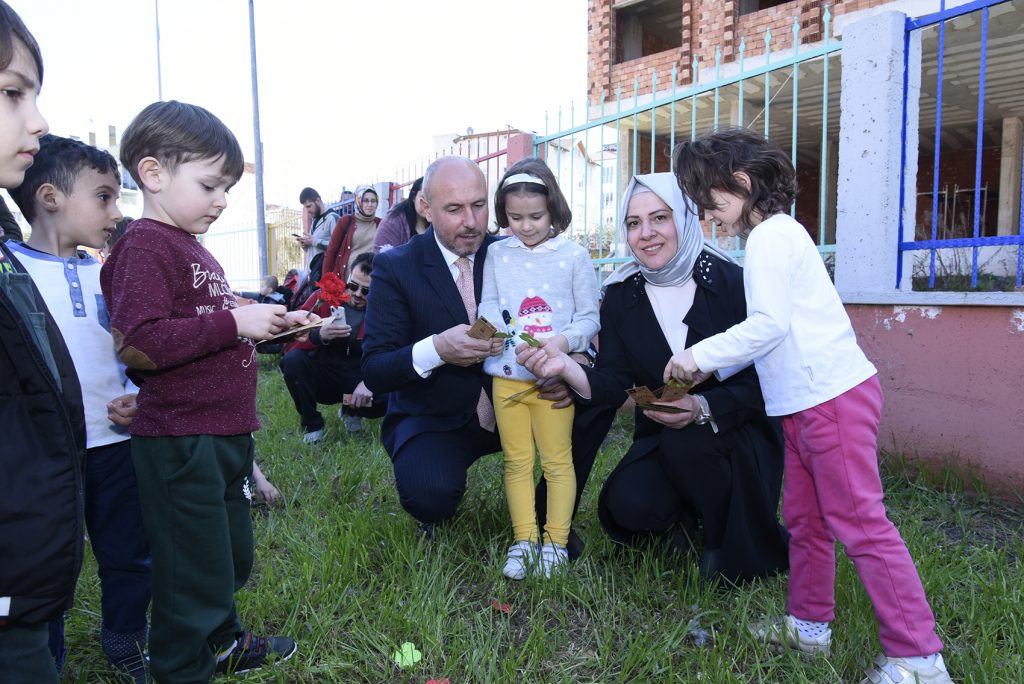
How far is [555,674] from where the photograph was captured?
78.1 inches

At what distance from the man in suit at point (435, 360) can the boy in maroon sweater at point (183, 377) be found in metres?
0.94

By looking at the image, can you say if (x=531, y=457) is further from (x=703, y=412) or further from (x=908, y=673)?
(x=908, y=673)

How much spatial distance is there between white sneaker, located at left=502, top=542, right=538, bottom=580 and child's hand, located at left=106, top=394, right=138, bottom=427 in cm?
132

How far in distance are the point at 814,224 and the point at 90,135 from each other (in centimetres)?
3228

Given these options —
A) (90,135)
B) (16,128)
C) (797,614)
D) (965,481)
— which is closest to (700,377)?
(797,614)

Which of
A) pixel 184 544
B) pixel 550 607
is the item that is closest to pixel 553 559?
pixel 550 607

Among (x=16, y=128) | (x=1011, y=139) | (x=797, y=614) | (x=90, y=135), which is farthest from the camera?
(x=90, y=135)

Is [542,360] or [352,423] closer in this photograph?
[542,360]

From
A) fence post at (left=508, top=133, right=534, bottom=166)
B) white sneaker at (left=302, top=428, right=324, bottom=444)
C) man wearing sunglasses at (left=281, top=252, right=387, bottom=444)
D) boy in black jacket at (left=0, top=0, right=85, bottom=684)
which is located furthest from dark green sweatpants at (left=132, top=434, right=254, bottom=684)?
fence post at (left=508, top=133, right=534, bottom=166)

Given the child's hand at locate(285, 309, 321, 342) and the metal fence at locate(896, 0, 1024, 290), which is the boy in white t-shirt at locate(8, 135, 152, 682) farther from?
the metal fence at locate(896, 0, 1024, 290)

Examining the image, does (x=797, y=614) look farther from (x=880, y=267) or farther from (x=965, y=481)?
(x=880, y=267)

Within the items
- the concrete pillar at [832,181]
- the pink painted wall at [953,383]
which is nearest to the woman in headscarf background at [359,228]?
the pink painted wall at [953,383]

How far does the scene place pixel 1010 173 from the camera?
1024cm

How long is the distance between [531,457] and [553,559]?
1.26 feet
